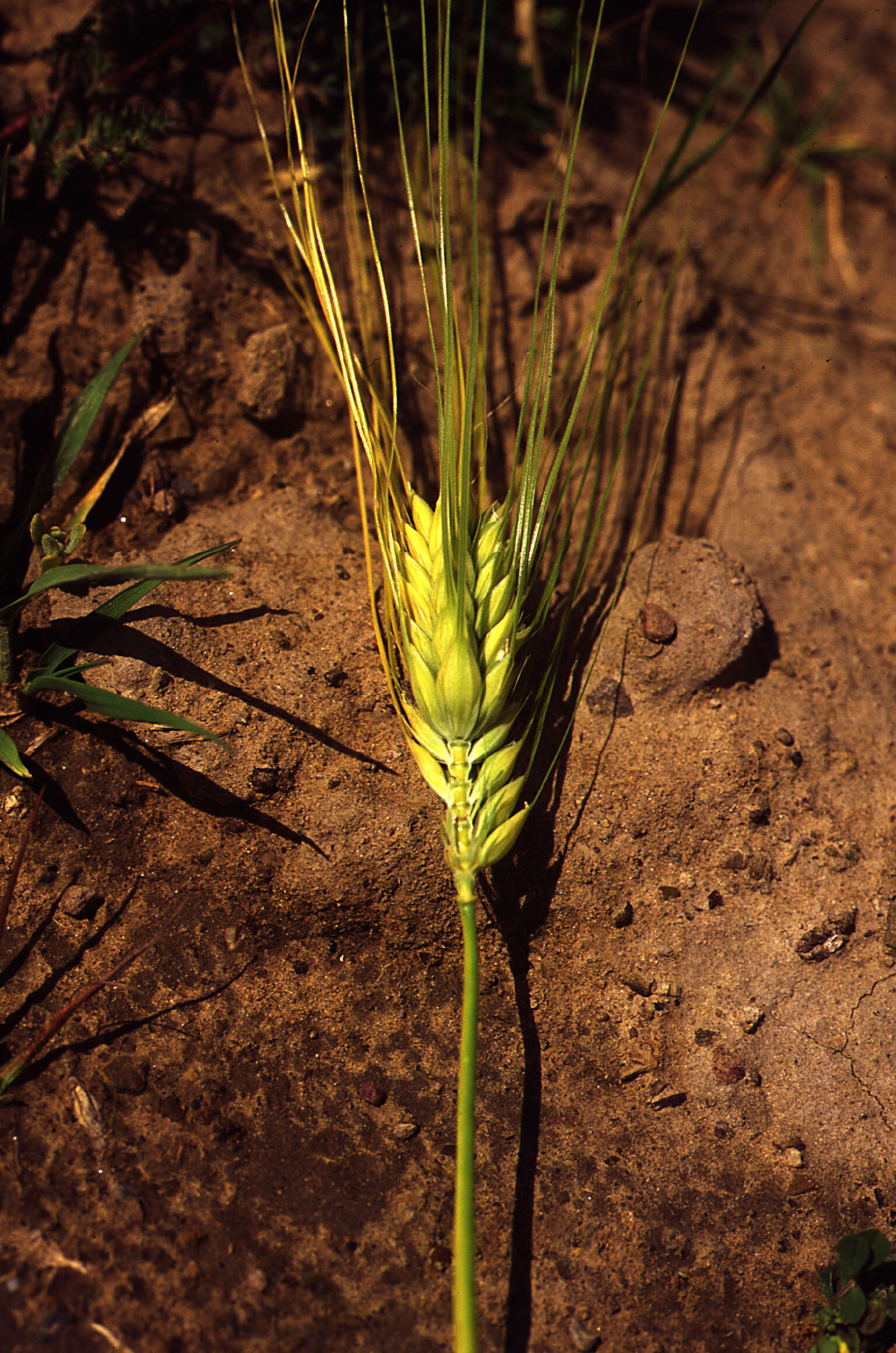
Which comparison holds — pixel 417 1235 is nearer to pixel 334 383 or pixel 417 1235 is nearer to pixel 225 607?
pixel 225 607

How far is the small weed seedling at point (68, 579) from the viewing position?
4.97ft

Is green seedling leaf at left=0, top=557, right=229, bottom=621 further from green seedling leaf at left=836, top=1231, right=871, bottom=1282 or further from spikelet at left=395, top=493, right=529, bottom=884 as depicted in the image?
green seedling leaf at left=836, top=1231, right=871, bottom=1282

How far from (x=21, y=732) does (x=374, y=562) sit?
0.83 metres

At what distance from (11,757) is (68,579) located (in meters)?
0.37

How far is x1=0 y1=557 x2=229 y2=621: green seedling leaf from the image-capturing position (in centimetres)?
129

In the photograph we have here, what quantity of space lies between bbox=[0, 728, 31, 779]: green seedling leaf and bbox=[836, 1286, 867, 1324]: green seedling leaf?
1.70 metres

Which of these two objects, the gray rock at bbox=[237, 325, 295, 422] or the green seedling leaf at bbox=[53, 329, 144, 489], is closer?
the green seedling leaf at bbox=[53, 329, 144, 489]

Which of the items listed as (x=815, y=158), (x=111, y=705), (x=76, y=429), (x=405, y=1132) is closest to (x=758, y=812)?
(x=405, y=1132)

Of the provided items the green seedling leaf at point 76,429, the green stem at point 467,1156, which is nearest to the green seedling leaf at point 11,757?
the green seedling leaf at point 76,429

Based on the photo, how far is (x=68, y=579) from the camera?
151cm

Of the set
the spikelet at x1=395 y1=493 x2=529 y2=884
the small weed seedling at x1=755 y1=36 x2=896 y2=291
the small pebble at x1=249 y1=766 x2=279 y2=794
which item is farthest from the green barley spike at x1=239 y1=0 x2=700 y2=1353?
the small weed seedling at x1=755 y1=36 x2=896 y2=291

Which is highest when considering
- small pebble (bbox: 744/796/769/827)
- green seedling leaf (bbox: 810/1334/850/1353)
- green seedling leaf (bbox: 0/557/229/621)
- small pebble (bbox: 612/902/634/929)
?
green seedling leaf (bbox: 0/557/229/621)

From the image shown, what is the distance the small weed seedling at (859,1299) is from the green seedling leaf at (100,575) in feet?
5.08

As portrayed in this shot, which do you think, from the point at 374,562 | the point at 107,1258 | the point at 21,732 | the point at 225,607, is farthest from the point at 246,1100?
the point at 374,562
